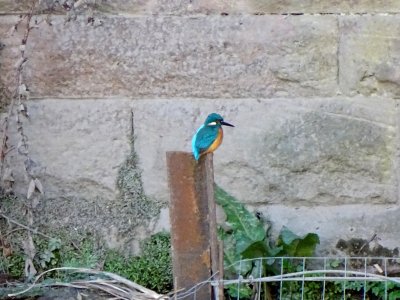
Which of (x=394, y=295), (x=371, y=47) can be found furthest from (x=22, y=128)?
(x=394, y=295)

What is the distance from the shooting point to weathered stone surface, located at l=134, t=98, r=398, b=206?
3.22 metres

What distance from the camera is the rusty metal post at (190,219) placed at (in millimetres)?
2715

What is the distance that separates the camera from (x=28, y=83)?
128 inches

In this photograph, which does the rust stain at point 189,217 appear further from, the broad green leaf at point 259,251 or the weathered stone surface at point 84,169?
the weathered stone surface at point 84,169

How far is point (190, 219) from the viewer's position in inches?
108

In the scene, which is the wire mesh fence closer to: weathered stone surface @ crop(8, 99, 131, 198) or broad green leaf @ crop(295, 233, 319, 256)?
broad green leaf @ crop(295, 233, 319, 256)

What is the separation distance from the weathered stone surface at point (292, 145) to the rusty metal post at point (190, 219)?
518mm

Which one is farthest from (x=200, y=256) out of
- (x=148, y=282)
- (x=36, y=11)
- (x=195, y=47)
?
(x=36, y=11)

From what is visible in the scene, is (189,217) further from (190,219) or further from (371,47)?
(371,47)

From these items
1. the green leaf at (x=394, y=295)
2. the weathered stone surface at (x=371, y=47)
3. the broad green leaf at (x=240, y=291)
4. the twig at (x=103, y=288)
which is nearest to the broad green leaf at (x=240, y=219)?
the broad green leaf at (x=240, y=291)

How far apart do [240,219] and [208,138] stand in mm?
497

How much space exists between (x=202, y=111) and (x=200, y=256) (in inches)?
26.2

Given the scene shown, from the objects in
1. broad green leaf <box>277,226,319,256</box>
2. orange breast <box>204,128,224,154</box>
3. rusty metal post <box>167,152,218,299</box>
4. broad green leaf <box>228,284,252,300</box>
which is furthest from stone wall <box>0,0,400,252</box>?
rusty metal post <box>167,152,218,299</box>

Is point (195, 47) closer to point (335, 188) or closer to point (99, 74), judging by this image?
point (99, 74)
